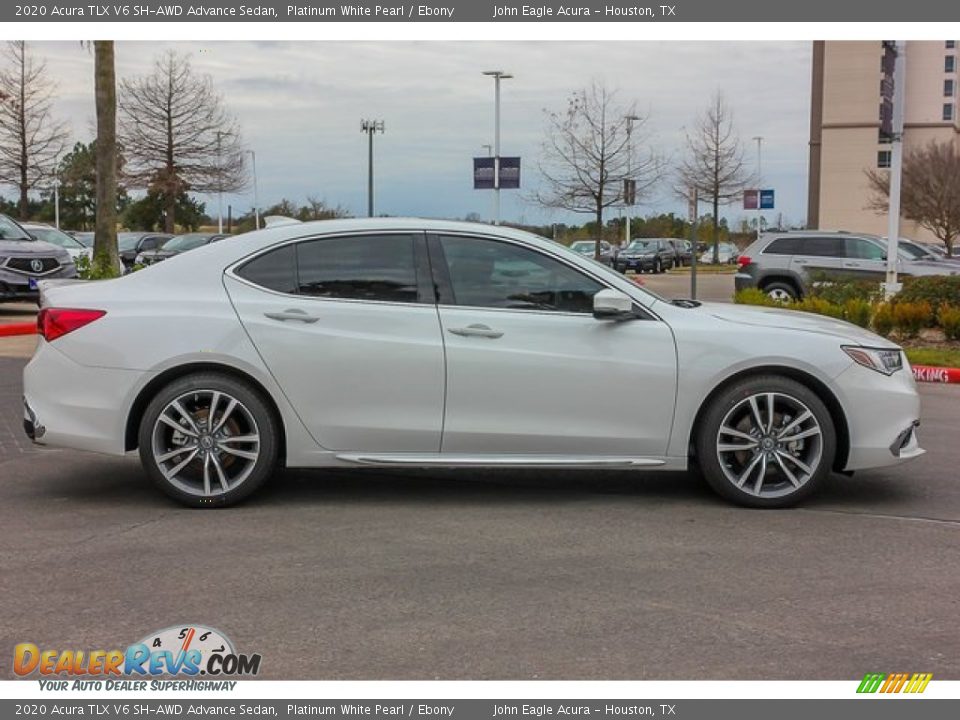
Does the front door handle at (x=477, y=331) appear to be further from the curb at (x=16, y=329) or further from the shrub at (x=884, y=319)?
the curb at (x=16, y=329)

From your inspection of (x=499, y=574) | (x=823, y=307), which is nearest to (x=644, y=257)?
(x=823, y=307)

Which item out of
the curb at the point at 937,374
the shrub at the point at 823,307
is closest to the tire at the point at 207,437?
the curb at the point at 937,374

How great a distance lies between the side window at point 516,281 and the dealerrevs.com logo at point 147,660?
8.49ft

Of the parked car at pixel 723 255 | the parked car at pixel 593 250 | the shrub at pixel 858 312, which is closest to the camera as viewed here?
the shrub at pixel 858 312

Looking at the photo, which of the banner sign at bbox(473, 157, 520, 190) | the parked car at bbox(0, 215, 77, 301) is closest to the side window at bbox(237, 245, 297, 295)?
the parked car at bbox(0, 215, 77, 301)

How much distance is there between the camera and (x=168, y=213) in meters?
44.1

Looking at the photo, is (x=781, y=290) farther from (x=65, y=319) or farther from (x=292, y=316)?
(x=65, y=319)

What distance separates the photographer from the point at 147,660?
3.85 meters

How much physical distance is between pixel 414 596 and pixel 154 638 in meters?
1.08

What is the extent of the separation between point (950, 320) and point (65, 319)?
1157cm

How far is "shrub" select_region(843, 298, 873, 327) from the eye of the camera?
1459 centimetres

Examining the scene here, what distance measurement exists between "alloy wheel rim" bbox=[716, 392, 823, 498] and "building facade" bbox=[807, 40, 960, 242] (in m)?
84.3

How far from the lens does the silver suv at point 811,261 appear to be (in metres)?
20.4

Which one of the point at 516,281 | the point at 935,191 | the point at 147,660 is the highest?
the point at 935,191
